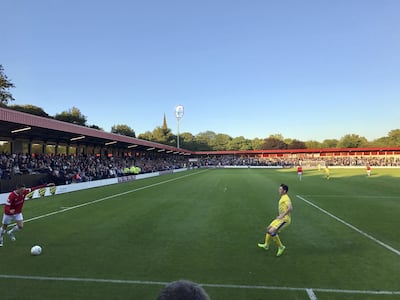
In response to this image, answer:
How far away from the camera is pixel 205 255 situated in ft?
24.1

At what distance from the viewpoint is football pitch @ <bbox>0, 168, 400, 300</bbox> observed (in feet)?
18.0

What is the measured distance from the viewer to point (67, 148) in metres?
34.9

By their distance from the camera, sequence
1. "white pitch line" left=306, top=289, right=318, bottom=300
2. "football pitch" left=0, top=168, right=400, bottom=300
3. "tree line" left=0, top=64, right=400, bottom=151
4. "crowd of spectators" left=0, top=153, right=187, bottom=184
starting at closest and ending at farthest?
"white pitch line" left=306, top=289, right=318, bottom=300 < "football pitch" left=0, top=168, right=400, bottom=300 < "crowd of spectators" left=0, top=153, right=187, bottom=184 < "tree line" left=0, top=64, right=400, bottom=151

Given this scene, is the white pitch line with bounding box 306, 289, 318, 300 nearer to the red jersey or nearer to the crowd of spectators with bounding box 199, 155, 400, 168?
the red jersey

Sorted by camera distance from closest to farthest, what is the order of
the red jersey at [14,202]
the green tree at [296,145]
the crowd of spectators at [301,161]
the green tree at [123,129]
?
the red jersey at [14,202], the crowd of spectators at [301,161], the green tree at [123,129], the green tree at [296,145]

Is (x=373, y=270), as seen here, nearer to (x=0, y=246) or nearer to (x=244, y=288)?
(x=244, y=288)

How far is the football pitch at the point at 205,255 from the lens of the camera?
5477mm

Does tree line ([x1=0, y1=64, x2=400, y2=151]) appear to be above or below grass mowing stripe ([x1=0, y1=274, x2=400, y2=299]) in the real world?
above

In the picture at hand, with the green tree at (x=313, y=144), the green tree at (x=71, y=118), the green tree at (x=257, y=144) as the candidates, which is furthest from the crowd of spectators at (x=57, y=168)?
the green tree at (x=313, y=144)

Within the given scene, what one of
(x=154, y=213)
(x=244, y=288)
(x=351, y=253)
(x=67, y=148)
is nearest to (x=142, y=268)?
(x=244, y=288)

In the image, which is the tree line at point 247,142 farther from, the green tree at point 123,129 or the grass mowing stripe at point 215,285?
the grass mowing stripe at point 215,285

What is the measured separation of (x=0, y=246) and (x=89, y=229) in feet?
8.85

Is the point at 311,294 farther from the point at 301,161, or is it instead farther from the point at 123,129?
the point at 123,129

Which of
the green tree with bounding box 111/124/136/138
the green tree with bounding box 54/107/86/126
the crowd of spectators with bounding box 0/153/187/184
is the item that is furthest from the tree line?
the crowd of spectators with bounding box 0/153/187/184
